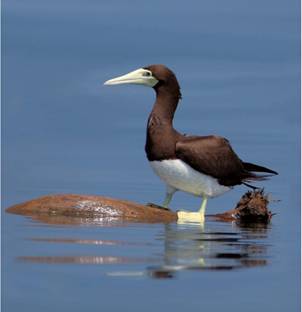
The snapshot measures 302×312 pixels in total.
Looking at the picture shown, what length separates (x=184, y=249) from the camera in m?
12.0

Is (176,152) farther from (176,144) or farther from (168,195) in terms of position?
(168,195)

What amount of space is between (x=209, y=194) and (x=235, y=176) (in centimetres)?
74

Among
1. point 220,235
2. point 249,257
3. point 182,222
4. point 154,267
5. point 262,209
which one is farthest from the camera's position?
point 262,209

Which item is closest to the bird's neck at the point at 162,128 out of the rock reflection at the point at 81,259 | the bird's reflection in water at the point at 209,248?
the bird's reflection in water at the point at 209,248

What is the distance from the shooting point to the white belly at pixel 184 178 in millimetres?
15219

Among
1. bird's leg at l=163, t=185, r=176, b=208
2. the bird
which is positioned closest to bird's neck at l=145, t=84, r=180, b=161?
the bird

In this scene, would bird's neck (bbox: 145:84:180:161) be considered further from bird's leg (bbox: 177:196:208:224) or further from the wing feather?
bird's leg (bbox: 177:196:208:224)

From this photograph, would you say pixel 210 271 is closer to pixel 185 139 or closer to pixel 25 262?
pixel 25 262

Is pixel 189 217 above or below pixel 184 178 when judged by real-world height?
below

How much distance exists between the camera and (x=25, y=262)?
10672 millimetres

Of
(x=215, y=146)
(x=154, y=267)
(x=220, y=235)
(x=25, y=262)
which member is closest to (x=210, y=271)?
(x=154, y=267)

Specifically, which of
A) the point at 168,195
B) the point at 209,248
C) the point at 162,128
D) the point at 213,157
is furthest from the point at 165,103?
the point at 209,248

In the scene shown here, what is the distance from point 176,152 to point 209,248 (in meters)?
3.16

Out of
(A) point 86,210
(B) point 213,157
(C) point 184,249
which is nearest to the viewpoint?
(C) point 184,249
